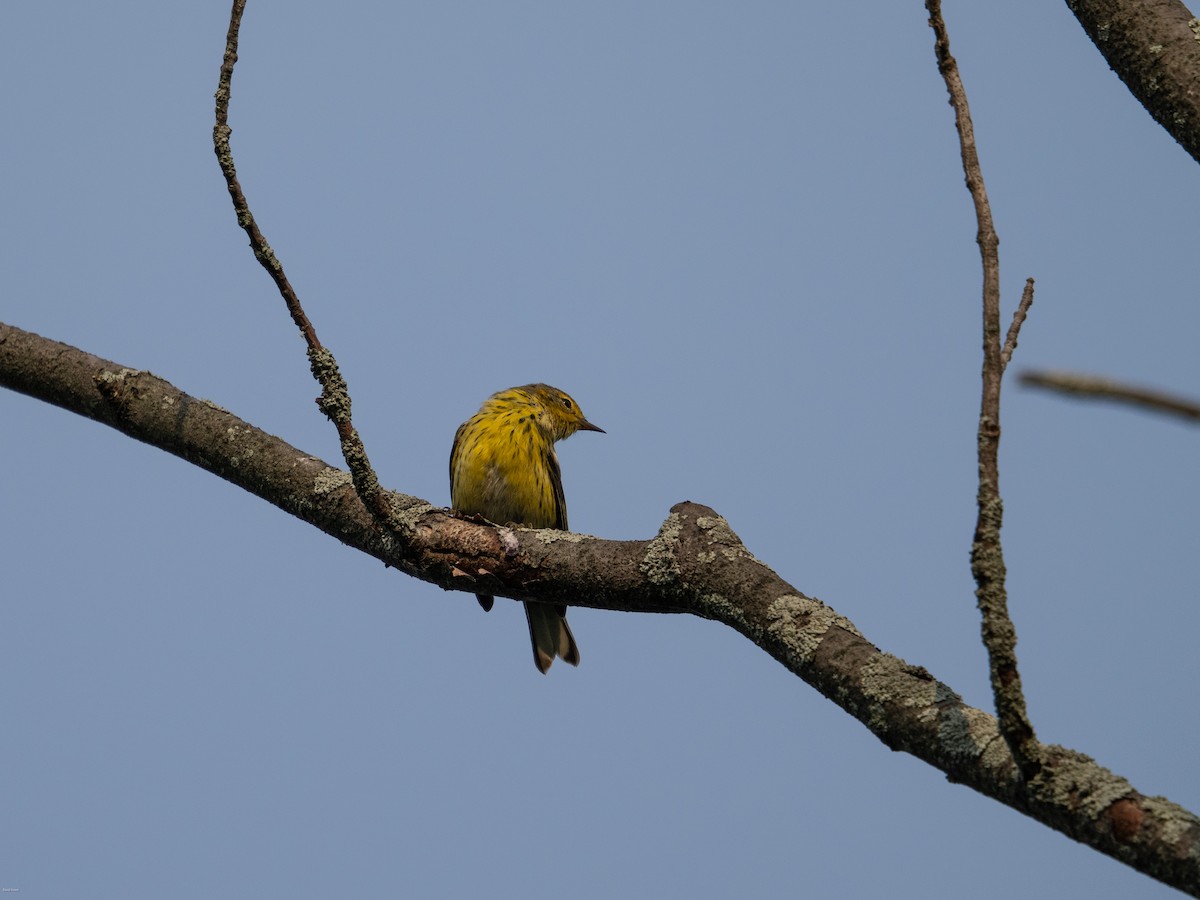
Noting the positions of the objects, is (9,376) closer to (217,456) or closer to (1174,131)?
(217,456)

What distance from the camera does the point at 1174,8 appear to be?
155 inches

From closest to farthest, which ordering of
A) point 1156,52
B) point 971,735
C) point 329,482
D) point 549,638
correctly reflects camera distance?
point 971,735 < point 1156,52 < point 329,482 < point 549,638

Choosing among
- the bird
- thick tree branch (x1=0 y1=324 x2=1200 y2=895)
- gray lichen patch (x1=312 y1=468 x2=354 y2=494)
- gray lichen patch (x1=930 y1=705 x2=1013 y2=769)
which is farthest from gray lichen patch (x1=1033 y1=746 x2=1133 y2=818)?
the bird

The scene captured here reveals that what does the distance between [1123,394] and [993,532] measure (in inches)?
66.1

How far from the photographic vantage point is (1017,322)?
116 inches

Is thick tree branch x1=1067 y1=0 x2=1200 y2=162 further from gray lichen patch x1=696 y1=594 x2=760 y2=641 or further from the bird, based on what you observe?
the bird

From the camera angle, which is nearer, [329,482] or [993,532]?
[993,532]

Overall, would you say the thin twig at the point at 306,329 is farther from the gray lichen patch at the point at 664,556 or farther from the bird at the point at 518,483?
the bird at the point at 518,483

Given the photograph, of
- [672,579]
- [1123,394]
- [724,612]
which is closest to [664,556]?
[672,579]

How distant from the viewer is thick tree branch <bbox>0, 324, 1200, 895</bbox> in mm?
2695

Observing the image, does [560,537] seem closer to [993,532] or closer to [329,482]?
[329,482]

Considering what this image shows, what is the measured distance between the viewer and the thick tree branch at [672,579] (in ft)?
8.84

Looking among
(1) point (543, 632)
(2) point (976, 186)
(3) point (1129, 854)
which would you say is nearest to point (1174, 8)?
(2) point (976, 186)

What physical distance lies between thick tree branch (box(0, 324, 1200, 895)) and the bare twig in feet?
5.57
